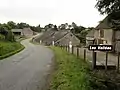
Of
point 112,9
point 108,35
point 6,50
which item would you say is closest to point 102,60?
point 112,9

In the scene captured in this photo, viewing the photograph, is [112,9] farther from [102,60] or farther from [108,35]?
[108,35]

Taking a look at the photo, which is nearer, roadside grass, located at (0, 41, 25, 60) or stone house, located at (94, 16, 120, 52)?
roadside grass, located at (0, 41, 25, 60)

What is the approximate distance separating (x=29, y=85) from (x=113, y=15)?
11.0 metres

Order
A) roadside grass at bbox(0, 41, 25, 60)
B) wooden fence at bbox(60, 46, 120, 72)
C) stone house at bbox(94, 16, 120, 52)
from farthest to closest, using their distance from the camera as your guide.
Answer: stone house at bbox(94, 16, 120, 52)
roadside grass at bbox(0, 41, 25, 60)
wooden fence at bbox(60, 46, 120, 72)

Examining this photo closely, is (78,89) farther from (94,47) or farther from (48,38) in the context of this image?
(48,38)

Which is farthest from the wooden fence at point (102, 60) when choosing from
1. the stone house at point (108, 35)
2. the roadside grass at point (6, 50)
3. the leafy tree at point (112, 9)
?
the stone house at point (108, 35)

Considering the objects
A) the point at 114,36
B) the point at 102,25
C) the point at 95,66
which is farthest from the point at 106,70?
the point at 102,25

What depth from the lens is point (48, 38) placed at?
342ft

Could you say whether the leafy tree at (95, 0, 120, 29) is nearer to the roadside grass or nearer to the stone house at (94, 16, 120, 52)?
the roadside grass

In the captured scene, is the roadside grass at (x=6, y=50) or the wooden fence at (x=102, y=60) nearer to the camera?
the wooden fence at (x=102, y=60)

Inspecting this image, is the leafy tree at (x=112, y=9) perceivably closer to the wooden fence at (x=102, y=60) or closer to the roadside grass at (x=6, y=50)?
the wooden fence at (x=102, y=60)

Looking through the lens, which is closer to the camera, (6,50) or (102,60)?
(102,60)

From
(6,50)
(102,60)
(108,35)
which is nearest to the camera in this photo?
(102,60)

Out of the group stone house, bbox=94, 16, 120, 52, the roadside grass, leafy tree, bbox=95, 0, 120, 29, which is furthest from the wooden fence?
stone house, bbox=94, 16, 120, 52
